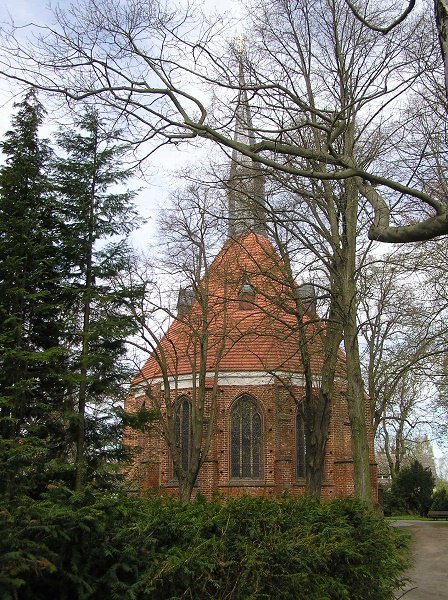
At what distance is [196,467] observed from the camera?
20125 millimetres

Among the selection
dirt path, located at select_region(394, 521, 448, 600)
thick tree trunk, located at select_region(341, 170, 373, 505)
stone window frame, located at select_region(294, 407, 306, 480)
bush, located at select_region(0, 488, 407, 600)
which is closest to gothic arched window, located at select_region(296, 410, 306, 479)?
stone window frame, located at select_region(294, 407, 306, 480)

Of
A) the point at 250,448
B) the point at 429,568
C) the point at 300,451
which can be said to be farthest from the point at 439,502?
the point at 429,568

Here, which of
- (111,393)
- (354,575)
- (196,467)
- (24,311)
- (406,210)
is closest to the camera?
(354,575)

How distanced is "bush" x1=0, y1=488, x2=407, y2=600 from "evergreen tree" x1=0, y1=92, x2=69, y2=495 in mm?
3491

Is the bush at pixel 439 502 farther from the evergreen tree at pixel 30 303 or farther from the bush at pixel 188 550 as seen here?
the bush at pixel 188 550

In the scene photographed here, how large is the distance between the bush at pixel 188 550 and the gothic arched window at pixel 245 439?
16621 mm

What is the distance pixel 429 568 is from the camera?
1320 centimetres

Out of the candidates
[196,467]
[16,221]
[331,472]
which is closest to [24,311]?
[16,221]

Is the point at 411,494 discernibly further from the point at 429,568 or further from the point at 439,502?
the point at 429,568

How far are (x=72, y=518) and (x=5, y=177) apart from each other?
26.3 ft

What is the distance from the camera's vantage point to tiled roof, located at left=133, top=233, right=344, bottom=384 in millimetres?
15023

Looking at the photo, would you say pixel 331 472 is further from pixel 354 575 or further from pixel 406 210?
pixel 354 575

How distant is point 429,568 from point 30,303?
30.9 ft

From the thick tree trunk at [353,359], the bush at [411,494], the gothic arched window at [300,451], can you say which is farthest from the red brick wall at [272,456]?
the bush at [411,494]
